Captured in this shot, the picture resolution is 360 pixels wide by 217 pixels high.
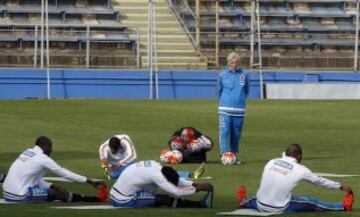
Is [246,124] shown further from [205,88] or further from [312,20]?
[312,20]

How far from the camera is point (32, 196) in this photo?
1666cm

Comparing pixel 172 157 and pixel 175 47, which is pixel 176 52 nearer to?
pixel 175 47

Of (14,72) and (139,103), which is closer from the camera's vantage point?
(139,103)

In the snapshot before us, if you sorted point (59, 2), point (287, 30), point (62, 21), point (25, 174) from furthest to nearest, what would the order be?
1. point (287, 30)
2. point (59, 2)
3. point (62, 21)
4. point (25, 174)

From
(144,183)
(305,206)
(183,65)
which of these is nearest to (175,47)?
(183,65)

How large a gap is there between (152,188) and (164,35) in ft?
116

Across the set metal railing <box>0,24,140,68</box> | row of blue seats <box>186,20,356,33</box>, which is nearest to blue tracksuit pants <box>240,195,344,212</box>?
metal railing <box>0,24,140,68</box>

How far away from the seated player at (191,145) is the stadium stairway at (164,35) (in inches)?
1038

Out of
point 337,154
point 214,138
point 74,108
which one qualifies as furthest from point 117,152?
point 74,108

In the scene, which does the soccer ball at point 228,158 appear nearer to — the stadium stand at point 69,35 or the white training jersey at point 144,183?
the white training jersey at point 144,183

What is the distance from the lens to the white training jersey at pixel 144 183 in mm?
15570

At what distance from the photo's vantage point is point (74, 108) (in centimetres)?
3941

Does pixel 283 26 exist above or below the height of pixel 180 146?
above

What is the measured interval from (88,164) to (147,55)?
2720 cm
